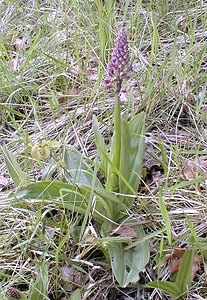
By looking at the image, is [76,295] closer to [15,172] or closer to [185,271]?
[185,271]

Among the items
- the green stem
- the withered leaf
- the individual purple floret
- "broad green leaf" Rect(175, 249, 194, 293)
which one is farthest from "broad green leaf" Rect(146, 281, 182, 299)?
the individual purple floret

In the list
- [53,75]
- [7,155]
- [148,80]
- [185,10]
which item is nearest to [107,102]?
[148,80]

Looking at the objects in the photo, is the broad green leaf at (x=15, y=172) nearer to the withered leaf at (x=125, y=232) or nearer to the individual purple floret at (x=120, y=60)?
→ the withered leaf at (x=125, y=232)

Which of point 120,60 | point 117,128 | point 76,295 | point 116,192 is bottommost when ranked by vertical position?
point 76,295

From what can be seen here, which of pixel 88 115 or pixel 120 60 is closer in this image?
pixel 120 60

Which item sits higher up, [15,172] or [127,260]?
[15,172]

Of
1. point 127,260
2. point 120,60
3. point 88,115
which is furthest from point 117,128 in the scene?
point 88,115

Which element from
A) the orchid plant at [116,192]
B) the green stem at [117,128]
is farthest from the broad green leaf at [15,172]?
the green stem at [117,128]
